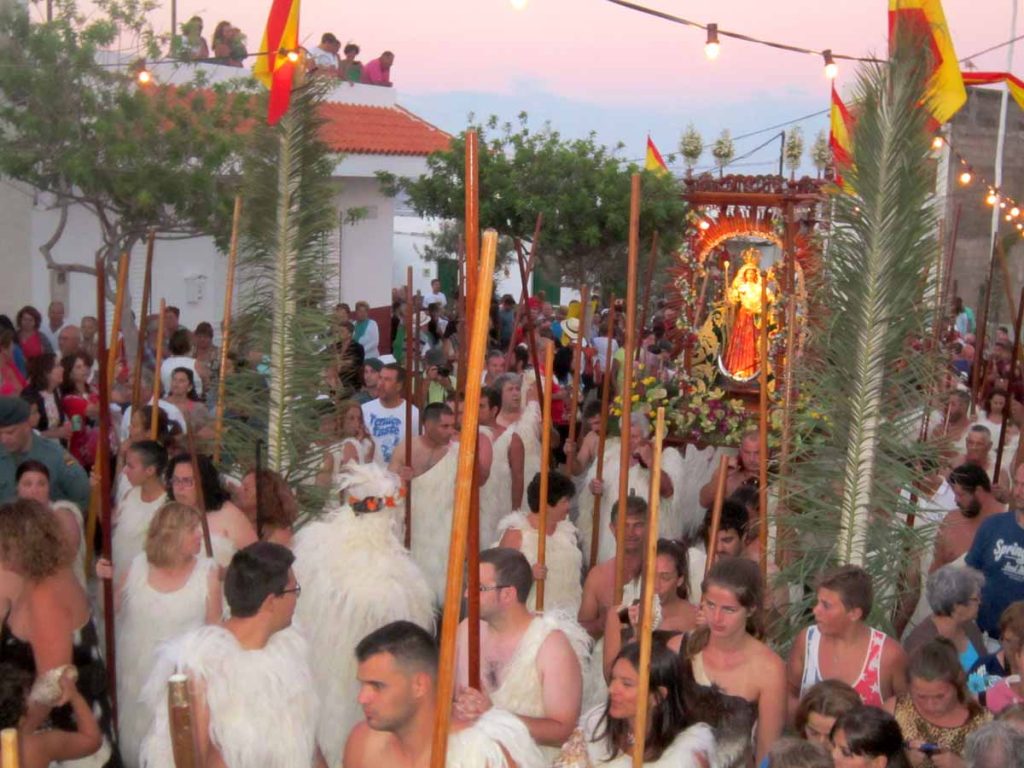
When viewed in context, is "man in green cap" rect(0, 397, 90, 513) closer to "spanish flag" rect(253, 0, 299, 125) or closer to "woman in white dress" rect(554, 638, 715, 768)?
"spanish flag" rect(253, 0, 299, 125)

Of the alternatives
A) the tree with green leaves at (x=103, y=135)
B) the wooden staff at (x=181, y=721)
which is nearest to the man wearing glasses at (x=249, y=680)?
the wooden staff at (x=181, y=721)

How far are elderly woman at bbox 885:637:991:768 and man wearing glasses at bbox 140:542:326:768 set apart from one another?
210cm

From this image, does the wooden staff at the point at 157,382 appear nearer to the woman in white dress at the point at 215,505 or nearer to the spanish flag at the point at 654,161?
the woman in white dress at the point at 215,505

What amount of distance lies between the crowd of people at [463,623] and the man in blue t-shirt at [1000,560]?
0.01 m

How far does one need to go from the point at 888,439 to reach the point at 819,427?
67 cm

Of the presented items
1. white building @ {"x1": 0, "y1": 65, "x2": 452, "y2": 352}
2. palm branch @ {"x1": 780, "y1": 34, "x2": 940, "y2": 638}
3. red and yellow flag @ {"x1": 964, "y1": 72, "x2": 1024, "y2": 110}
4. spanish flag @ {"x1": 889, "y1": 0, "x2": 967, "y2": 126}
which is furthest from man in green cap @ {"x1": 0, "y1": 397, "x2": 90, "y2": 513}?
red and yellow flag @ {"x1": 964, "y1": 72, "x2": 1024, "y2": 110}

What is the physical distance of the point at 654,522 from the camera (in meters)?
4.19

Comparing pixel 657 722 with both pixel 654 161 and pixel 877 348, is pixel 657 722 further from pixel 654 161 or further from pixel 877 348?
pixel 654 161

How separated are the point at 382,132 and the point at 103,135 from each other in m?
8.97

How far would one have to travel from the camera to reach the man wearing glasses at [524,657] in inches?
203

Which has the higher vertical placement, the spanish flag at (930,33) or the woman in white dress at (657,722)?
the spanish flag at (930,33)

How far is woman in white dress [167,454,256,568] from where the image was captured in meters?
6.68

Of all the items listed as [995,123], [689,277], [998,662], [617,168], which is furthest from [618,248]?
[998,662]

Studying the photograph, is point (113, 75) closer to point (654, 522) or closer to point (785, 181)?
point (785, 181)
